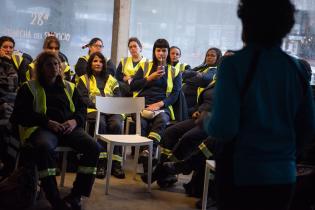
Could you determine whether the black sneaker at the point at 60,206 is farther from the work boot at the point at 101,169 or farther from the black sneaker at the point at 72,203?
the work boot at the point at 101,169

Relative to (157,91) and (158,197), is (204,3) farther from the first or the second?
(158,197)

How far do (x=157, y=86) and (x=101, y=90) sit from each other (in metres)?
0.59

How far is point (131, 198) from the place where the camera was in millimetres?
3783

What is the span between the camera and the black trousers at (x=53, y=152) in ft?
10.7

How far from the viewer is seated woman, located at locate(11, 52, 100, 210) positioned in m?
3.26

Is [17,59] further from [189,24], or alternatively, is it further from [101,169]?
[189,24]

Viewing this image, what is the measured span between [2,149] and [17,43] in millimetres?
2882

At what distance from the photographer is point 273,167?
5.06 ft

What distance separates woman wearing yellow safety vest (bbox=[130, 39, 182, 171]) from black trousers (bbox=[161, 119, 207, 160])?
0.50 m

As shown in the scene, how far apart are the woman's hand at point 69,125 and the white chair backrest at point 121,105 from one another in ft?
2.13

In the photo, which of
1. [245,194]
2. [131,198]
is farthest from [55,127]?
[245,194]

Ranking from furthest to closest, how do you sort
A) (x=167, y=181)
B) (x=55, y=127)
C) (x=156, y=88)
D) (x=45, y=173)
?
(x=156, y=88) < (x=167, y=181) < (x=55, y=127) < (x=45, y=173)

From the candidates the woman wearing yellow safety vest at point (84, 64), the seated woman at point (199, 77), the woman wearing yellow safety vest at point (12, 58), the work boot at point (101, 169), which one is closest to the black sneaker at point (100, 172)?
the work boot at point (101, 169)

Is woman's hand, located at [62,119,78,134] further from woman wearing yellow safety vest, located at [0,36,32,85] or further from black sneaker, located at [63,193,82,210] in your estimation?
woman wearing yellow safety vest, located at [0,36,32,85]
